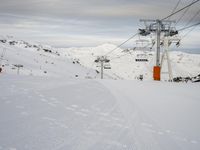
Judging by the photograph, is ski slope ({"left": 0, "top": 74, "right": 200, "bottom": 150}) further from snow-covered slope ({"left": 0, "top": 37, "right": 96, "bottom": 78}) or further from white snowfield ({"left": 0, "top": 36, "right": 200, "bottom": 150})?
snow-covered slope ({"left": 0, "top": 37, "right": 96, "bottom": 78})

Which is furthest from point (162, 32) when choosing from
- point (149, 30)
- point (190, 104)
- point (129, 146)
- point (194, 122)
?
point (129, 146)

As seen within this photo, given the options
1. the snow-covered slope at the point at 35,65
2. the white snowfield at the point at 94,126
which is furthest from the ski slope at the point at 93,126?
the snow-covered slope at the point at 35,65

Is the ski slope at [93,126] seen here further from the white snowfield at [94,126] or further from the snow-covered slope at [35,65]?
the snow-covered slope at [35,65]

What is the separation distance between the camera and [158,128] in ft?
20.9

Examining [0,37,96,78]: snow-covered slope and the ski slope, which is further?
[0,37,96,78]: snow-covered slope

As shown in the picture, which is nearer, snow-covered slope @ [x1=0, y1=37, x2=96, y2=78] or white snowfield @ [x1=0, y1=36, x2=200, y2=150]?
white snowfield @ [x1=0, y1=36, x2=200, y2=150]

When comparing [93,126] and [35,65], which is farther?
[35,65]

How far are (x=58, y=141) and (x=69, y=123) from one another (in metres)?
1.39

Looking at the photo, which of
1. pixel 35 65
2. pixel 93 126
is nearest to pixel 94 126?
pixel 93 126

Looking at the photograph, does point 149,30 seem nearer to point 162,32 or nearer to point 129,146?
point 162,32

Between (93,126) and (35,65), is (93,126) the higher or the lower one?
the higher one

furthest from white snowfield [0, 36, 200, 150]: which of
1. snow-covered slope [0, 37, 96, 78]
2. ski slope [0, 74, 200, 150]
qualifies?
snow-covered slope [0, 37, 96, 78]

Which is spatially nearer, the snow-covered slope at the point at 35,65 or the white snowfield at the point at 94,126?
the white snowfield at the point at 94,126

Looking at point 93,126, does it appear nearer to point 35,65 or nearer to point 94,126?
point 94,126
